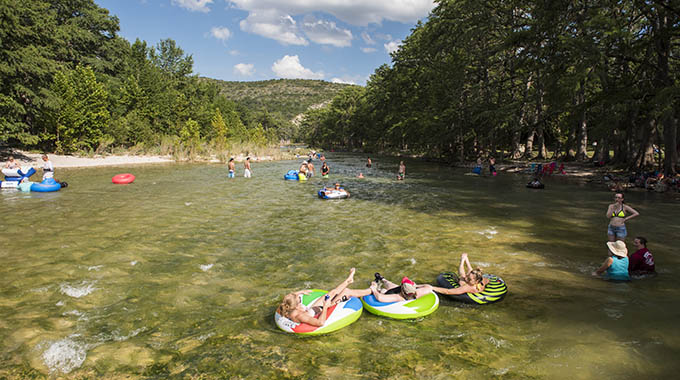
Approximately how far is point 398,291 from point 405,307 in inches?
19.2

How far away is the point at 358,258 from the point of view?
10.0m

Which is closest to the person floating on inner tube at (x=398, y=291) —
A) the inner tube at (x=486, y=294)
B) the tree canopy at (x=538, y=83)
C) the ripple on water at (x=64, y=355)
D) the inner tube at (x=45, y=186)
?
the inner tube at (x=486, y=294)

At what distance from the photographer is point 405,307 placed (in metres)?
6.73

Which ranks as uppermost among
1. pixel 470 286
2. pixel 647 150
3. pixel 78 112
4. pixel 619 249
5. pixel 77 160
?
pixel 78 112

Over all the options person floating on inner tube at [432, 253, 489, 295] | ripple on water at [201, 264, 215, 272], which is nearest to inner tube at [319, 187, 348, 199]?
ripple on water at [201, 264, 215, 272]

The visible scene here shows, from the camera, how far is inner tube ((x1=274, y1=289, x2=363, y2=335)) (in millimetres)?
6172

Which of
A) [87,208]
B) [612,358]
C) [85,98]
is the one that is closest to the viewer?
[612,358]

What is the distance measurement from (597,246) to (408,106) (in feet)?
157

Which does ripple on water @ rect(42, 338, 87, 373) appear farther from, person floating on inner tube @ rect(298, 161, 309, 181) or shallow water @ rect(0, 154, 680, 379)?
person floating on inner tube @ rect(298, 161, 309, 181)

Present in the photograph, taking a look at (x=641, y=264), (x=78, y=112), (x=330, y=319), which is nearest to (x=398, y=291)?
(x=330, y=319)

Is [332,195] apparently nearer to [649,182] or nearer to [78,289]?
[78,289]

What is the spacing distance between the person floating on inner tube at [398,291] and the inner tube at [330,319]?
50 centimetres

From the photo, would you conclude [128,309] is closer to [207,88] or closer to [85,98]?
[85,98]

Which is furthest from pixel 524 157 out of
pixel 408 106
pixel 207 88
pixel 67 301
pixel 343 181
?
pixel 207 88
